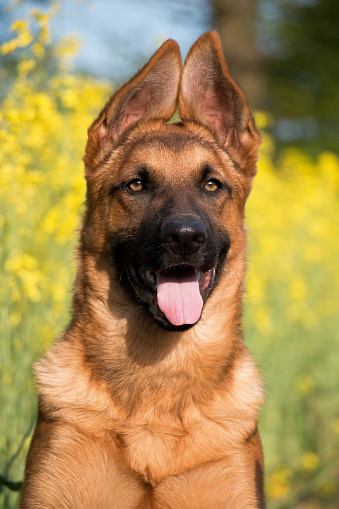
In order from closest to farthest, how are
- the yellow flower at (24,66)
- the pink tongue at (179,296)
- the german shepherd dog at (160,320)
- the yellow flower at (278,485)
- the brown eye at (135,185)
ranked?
the german shepherd dog at (160,320)
the pink tongue at (179,296)
the brown eye at (135,185)
the yellow flower at (24,66)
the yellow flower at (278,485)

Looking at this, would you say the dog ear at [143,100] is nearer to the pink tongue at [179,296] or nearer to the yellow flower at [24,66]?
the yellow flower at [24,66]

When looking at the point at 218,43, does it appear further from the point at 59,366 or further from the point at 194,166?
the point at 59,366

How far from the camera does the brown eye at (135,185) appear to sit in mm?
3652

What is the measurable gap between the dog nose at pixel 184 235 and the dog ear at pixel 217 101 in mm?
920

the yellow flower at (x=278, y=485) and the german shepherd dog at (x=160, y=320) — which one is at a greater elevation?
the german shepherd dog at (x=160, y=320)

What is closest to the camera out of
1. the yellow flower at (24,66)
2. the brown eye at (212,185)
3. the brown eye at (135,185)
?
the brown eye at (135,185)

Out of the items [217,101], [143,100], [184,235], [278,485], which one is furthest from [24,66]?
[278,485]

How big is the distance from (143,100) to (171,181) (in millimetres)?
652

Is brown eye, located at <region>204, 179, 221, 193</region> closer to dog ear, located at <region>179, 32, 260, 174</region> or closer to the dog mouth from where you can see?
dog ear, located at <region>179, 32, 260, 174</region>

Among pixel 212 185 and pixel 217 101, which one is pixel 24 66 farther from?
pixel 212 185

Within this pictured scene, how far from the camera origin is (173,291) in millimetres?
3357

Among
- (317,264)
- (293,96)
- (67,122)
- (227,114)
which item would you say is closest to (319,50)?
(293,96)

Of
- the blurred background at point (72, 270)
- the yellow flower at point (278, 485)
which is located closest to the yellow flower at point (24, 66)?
the blurred background at point (72, 270)

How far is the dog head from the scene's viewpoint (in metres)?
3.31
